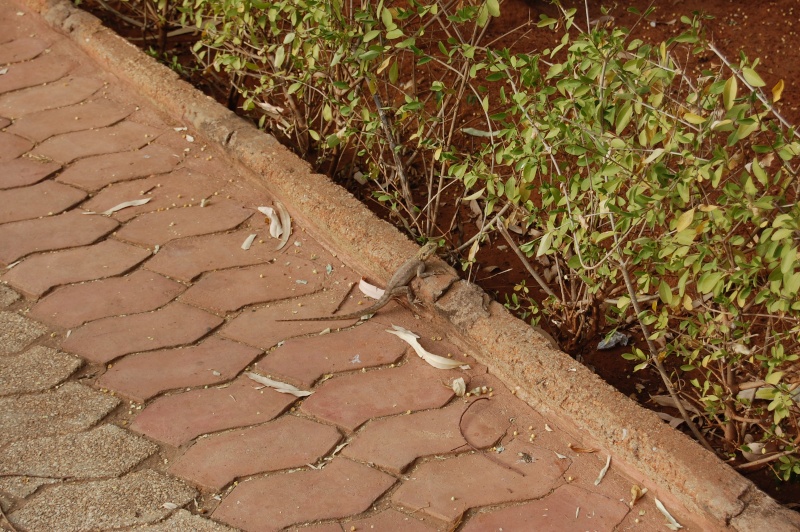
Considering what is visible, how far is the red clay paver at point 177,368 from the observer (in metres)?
2.80

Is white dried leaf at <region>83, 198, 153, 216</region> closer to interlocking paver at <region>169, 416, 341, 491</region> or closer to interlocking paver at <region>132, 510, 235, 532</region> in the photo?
interlocking paver at <region>169, 416, 341, 491</region>

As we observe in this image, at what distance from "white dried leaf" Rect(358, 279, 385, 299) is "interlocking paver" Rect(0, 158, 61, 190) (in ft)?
4.76

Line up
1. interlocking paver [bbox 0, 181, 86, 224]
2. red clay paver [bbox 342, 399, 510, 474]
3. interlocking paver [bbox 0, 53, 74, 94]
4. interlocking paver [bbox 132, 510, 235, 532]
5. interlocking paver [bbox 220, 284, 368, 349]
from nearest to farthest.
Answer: interlocking paver [bbox 132, 510, 235, 532]
red clay paver [bbox 342, 399, 510, 474]
interlocking paver [bbox 220, 284, 368, 349]
interlocking paver [bbox 0, 181, 86, 224]
interlocking paver [bbox 0, 53, 74, 94]

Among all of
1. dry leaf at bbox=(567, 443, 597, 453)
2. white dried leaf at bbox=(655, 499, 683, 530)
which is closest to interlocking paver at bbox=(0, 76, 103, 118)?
→ dry leaf at bbox=(567, 443, 597, 453)

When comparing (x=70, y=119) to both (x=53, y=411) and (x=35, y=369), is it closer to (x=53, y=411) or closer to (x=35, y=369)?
(x=35, y=369)

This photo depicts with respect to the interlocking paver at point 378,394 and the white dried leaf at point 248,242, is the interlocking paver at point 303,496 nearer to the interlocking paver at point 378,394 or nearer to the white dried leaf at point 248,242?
the interlocking paver at point 378,394

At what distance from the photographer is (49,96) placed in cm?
439

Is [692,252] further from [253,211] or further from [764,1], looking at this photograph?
[764,1]

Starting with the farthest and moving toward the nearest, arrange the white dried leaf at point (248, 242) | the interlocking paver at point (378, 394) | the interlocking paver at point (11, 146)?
the interlocking paver at point (11, 146)
the white dried leaf at point (248, 242)
the interlocking paver at point (378, 394)

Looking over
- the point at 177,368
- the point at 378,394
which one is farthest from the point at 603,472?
the point at 177,368

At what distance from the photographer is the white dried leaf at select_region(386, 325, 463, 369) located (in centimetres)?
294

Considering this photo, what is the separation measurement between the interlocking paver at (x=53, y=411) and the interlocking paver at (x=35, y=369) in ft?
0.13

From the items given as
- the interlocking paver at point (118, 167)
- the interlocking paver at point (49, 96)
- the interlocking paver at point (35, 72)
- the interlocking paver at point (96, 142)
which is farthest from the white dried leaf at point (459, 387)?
the interlocking paver at point (35, 72)

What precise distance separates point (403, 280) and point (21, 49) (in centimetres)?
282
